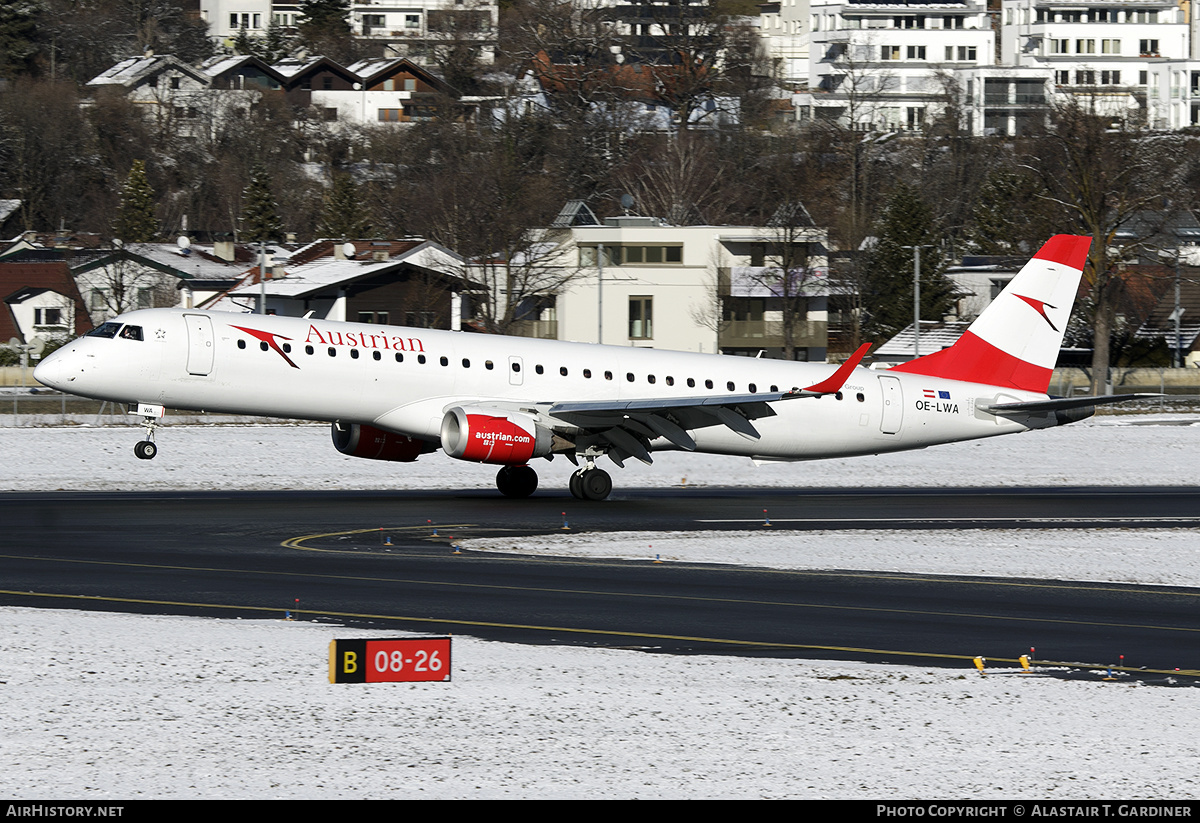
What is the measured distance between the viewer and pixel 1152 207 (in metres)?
94.5

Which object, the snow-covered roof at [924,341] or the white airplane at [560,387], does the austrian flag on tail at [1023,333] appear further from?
the snow-covered roof at [924,341]

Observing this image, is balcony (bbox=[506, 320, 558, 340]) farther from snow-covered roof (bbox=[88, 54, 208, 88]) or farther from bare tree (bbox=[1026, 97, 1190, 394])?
snow-covered roof (bbox=[88, 54, 208, 88])

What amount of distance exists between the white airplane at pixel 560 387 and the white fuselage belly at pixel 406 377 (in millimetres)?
34

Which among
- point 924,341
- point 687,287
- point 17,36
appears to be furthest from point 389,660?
point 17,36

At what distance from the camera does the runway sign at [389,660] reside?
49.4ft

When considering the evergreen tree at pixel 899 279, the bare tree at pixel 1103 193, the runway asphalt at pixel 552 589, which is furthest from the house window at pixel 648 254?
the runway asphalt at pixel 552 589

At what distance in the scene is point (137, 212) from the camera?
411ft

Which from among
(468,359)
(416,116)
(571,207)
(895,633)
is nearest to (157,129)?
(416,116)

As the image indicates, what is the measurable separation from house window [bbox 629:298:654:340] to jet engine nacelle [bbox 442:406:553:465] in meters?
60.4

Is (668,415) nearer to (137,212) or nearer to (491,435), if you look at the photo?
(491,435)

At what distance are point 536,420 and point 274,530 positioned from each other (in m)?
7.19

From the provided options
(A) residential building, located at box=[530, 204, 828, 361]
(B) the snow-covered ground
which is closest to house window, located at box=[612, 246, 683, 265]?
(A) residential building, located at box=[530, 204, 828, 361]

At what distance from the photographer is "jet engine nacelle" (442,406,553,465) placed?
3312 cm

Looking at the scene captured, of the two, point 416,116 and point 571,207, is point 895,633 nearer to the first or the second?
point 571,207
